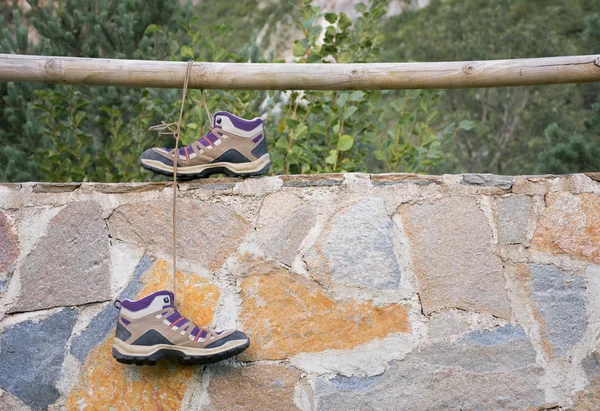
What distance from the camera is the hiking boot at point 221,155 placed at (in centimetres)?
201

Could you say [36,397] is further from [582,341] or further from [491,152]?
[491,152]

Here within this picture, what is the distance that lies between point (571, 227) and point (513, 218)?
16 cm

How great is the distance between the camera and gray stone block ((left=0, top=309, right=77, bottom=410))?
1.92m

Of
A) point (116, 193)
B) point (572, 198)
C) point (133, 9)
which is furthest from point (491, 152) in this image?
point (116, 193)

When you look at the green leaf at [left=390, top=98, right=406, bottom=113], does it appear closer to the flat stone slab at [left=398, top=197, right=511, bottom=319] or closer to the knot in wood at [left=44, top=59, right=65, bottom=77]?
the flat stone slab at [left=398, top=197, right=511, bottom=319]

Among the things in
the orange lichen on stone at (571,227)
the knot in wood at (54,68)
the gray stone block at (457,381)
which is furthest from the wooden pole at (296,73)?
the gray stone block at (457,381)

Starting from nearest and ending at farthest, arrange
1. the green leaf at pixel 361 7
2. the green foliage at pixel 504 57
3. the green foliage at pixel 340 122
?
the green foliage at pixel 340 122
the green leaf at pixel 361 7
the green foliage at pixel 504 57

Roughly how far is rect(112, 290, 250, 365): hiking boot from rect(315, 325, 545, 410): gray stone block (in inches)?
11.3

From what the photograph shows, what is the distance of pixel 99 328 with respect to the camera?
6.41ft

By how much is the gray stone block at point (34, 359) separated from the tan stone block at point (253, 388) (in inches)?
15.8

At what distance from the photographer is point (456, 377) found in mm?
1991

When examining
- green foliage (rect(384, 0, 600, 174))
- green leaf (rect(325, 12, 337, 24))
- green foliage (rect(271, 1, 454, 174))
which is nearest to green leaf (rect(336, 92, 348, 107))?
green foliage (rect(271, 1, 454, 174))

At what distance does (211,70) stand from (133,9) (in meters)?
1.80

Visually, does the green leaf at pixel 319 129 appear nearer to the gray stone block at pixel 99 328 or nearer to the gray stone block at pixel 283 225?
the gray stone block at pixel 283 225
